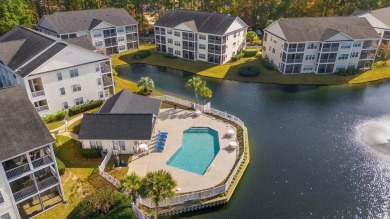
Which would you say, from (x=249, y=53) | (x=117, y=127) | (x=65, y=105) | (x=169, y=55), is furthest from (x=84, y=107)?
(x=249, y=53)

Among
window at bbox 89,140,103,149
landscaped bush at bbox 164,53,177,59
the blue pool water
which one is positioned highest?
landscaped bush at bbox 164,53,177,59

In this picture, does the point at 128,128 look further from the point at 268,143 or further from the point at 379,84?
the point at 379,84

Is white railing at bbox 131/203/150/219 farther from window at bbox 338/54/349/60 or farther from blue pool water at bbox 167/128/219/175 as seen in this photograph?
window at bbox 338/54/349/60

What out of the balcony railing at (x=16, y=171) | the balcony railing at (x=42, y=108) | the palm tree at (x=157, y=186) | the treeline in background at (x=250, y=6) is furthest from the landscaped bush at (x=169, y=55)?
the palm tree at (x=157, y=186)

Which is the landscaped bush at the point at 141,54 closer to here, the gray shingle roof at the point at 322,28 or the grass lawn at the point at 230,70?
the grass lawn at the point at 230,70

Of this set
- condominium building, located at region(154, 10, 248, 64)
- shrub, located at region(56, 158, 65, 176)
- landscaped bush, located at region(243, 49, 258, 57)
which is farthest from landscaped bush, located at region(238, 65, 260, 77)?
shrub, located at region(56, 158, 65, 176)

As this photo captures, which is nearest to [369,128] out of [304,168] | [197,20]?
[304,168]
